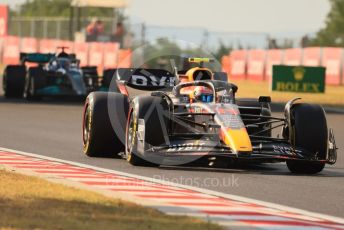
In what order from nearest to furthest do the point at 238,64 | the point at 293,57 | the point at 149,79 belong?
the point at 149,79
the point at 293,57
the point at 238,64

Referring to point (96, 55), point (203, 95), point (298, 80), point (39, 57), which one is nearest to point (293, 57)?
point (96, 55)

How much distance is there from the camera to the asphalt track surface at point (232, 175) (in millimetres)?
12055

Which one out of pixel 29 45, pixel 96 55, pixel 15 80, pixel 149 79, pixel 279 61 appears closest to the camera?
pixel 149 79

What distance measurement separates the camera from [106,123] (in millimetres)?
16016

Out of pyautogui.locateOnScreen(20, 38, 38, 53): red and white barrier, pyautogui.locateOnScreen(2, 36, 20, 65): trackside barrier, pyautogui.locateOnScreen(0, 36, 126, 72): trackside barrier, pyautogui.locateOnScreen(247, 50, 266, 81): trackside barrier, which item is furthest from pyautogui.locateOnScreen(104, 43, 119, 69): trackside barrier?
pyautogui.locateOnScreen(2, 36, 20, 65): trackside barrier

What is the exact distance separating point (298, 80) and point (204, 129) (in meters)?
27.2

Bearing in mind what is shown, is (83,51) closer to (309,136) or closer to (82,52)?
(82,52)

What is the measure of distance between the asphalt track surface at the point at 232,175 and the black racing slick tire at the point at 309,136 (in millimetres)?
161

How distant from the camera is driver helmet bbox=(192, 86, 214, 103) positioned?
50.3ft

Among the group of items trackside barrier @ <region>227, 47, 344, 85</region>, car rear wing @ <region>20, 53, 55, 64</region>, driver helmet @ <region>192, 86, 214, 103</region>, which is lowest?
trackside barrier @ <region>227, 47, 344, 85</region>

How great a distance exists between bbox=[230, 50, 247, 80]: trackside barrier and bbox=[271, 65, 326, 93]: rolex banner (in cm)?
1462

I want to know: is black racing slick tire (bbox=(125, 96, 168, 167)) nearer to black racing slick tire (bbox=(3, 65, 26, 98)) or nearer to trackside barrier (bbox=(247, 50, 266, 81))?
black racing slick tire (bbox=(3, 65, 26, 98))

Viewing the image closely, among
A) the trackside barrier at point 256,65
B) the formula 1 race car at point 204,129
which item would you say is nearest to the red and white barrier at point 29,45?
the trackside barrier at point 256,65

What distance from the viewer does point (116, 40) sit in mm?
74312
